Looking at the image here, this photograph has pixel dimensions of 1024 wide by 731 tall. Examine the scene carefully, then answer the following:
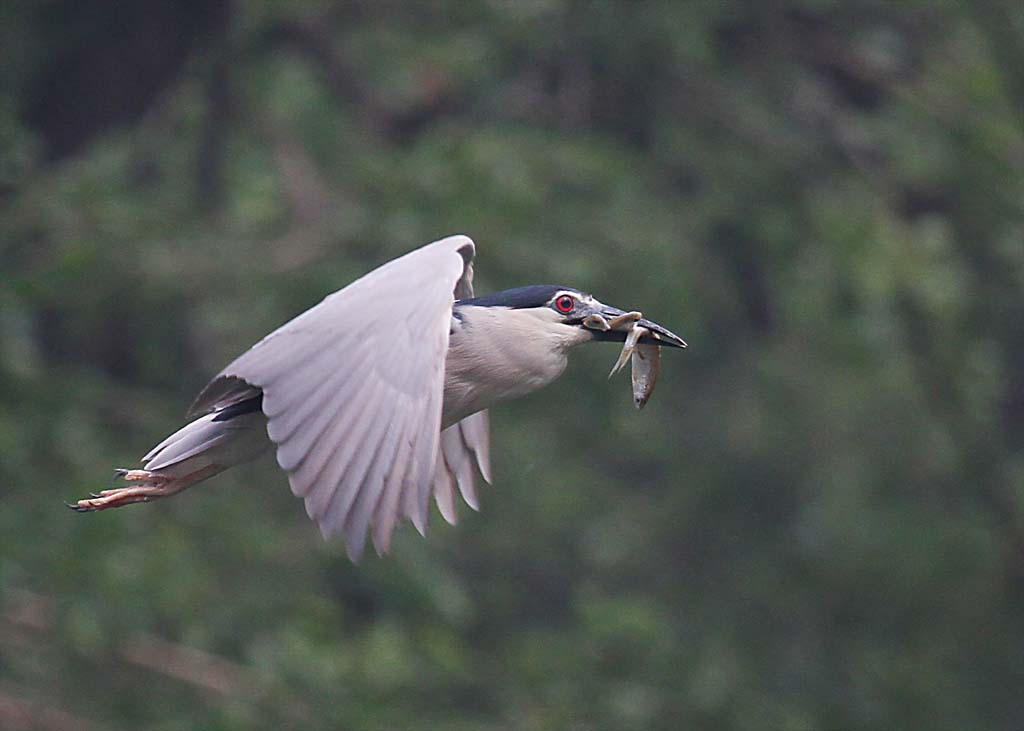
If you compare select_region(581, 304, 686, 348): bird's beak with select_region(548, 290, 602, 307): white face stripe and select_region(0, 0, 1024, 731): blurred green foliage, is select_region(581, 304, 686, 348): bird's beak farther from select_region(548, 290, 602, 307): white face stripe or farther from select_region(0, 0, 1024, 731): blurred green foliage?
select_region(0, 0, 1024, 731): blurred green foliage

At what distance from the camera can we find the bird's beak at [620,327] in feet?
13.1

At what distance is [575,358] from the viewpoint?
9.11 m

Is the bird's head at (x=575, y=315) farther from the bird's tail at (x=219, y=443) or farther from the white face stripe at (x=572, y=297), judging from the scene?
the bird's tail at (x=219, y=443)

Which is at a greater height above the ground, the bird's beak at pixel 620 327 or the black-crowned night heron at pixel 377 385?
the bird's beak at pixel 620 327

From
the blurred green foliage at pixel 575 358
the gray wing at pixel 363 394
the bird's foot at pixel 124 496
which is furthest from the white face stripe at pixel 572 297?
the blurred green foliage at pixel 575 358

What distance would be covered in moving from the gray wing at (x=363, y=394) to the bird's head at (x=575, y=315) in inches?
11.8

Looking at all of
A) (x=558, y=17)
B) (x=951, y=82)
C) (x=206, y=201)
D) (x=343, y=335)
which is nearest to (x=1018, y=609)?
(x=951, y=82)

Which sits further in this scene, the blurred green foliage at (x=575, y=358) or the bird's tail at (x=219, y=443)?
the blurred green foliage at (x=575, y=358)

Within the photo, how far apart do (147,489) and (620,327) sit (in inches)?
44.3

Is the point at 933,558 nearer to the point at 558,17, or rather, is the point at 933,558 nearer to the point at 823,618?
the point at 823,618

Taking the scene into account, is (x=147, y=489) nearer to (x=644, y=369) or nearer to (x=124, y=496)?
(x=124, y=496)

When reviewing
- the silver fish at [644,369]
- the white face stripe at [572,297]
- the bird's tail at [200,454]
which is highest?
the white face stripe at [572,297]

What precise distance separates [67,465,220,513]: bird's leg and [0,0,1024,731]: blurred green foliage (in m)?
2.67

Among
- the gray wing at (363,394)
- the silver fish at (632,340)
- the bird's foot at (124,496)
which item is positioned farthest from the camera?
the silver fish at (632,340)
